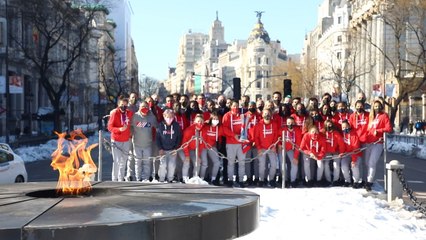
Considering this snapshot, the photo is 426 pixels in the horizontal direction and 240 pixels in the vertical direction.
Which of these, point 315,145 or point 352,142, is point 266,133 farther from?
point 352,142

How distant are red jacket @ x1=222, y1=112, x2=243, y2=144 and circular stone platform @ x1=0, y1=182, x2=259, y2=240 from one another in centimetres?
598

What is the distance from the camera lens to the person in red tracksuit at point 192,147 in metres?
13.7

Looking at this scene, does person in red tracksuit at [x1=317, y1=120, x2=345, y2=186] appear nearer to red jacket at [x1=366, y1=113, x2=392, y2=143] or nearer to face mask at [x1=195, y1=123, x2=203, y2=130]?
red jacket at [x1=366, y1=113, x2=392, y2=143]

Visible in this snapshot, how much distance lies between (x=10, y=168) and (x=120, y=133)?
3889mm

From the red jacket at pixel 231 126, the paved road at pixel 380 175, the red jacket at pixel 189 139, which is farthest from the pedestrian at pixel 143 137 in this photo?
the paved road at pixel 380 175

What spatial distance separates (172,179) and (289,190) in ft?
9.08

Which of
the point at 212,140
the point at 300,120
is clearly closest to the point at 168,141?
the point at 212,140

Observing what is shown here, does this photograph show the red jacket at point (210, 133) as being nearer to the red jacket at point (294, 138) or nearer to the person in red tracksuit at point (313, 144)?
the red jacket at point (294, 138)

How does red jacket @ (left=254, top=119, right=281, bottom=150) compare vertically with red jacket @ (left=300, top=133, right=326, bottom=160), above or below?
above

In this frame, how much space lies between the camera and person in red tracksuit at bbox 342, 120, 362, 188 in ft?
44.9

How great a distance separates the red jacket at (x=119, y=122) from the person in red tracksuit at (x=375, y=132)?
530 centimetres

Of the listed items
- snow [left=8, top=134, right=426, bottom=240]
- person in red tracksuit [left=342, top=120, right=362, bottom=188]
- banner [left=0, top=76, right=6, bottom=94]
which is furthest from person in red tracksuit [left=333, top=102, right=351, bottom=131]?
banner [left=0, top=76, right=6, bottom=94]

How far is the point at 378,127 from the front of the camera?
1350cm

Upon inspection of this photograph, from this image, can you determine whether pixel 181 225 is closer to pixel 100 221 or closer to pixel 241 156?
pixel 100 221
